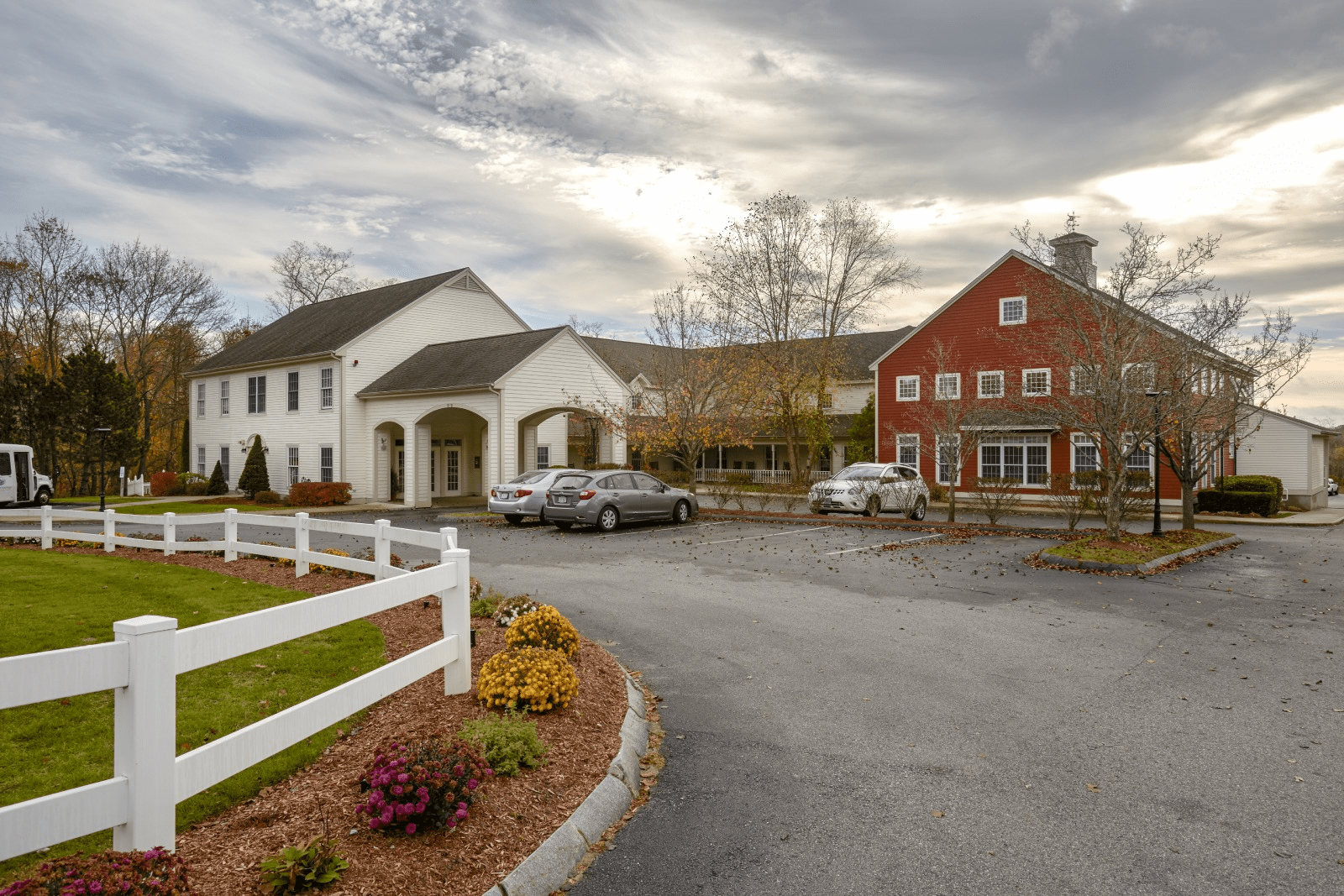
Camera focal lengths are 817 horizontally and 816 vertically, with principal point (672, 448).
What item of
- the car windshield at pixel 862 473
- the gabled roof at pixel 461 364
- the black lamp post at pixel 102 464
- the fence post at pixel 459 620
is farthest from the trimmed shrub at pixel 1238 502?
the black lamp post at pixel 102 464

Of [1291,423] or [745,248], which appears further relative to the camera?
[745,248]

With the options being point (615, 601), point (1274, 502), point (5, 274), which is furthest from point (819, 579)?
point (5, 274)

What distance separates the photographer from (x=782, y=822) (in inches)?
174

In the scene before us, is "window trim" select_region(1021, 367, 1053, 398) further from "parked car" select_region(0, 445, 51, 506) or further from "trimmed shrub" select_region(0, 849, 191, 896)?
"parked car" select_region(0, 445, 51, 506)

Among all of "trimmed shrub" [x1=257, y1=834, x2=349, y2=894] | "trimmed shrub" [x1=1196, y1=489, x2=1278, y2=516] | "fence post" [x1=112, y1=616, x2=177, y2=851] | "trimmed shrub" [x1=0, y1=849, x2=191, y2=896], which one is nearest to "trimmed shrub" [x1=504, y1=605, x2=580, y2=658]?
"trimmed shrub" [x1=257, y1=834, x2=349, y2=894]

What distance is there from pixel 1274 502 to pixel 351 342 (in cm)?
3382

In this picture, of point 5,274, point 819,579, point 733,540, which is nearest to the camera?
point 819,579

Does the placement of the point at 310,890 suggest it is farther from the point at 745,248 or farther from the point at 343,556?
the point at 745,248

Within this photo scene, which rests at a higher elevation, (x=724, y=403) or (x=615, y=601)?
(x=724, y=403)

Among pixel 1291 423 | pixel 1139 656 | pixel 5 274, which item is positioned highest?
pixel 5 274

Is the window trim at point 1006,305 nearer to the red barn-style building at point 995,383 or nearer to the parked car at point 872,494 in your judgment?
the red barn-style building at point 995,383

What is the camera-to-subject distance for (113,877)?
272 centimetres

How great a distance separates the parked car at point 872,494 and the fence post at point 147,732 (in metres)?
22.5

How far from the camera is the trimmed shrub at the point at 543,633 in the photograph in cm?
659
